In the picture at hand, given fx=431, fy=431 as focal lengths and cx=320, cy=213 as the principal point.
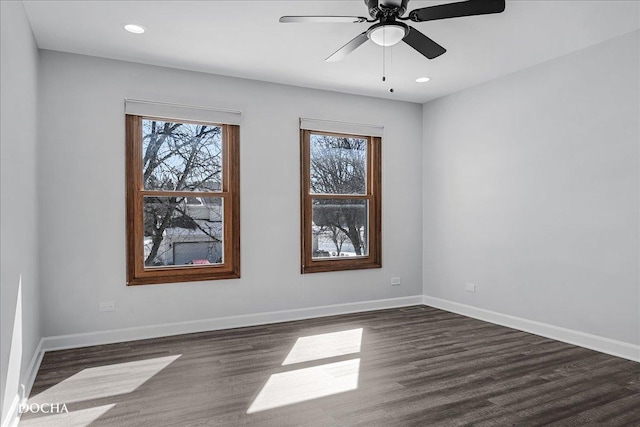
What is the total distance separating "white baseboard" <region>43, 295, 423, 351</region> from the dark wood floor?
0.15 meters

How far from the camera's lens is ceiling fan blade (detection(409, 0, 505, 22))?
2473 mm

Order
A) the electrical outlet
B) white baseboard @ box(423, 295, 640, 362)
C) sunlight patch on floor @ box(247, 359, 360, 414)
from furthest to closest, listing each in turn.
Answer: the electrical outlet
white baseboard @ box(423, 295, 640, 362)
sunlight patch on floor @ box(247, 359, 360, 414)

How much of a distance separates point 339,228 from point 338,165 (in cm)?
79

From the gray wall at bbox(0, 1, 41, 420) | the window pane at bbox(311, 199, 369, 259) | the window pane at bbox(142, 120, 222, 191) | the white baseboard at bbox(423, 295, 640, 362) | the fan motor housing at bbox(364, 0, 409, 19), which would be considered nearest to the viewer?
the gray wall at bbox(0, 1, 41, 420)

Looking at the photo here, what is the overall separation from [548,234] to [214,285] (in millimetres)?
3417

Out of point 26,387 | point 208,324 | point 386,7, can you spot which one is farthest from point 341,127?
point 26,387

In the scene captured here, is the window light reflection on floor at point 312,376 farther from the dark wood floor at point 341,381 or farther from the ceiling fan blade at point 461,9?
the ceiling fan blade at point 461,9

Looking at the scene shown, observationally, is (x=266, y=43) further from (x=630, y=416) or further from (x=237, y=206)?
(x=630, y=416)

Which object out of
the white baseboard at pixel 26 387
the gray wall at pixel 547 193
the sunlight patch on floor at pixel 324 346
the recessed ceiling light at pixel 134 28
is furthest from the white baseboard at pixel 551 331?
the recessed ceiling light at pixel 134 28

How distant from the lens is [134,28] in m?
3.46

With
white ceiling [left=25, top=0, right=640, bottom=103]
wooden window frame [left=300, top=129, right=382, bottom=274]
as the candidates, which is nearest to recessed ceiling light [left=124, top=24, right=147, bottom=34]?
white ceiling [left=25, top=0, right=640, bottom=103]

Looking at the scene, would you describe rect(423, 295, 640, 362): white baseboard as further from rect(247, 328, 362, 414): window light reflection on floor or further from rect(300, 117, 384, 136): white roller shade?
rect(300, 117, 384, 136): white roller shade

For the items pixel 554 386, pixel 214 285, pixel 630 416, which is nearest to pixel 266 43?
pixel 214 285

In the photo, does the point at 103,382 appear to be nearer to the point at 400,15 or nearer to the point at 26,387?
the point at 26,387
